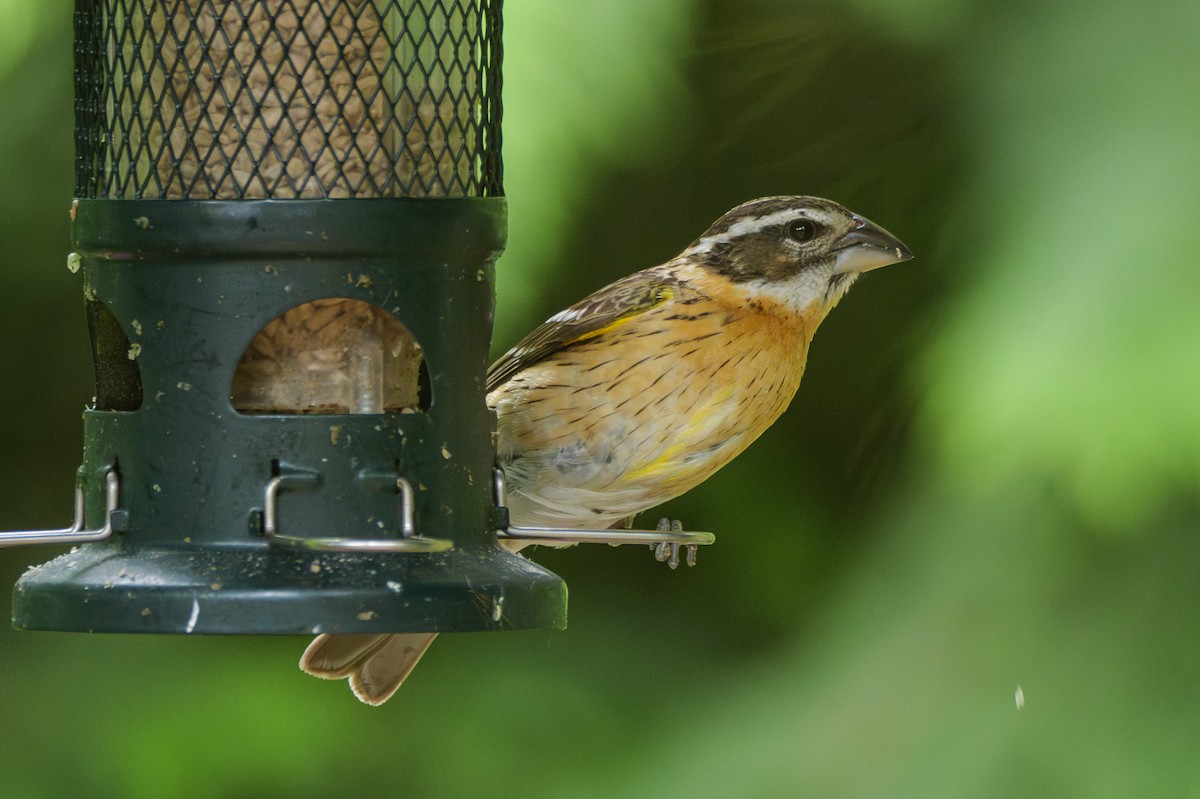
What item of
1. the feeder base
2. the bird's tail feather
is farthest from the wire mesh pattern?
the bird's tail feather

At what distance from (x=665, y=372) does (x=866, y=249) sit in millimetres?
470

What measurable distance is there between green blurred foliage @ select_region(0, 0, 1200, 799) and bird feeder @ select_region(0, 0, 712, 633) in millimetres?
1207

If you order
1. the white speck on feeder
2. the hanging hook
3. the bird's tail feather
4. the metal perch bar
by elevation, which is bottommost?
the bird's tail feather

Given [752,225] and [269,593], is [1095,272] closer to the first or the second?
[752,225]

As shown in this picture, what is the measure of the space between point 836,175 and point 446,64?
Answer: 2.42 m

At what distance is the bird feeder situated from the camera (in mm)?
2445

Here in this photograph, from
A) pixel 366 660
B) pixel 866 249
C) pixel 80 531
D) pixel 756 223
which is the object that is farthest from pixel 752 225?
pixel 80 531

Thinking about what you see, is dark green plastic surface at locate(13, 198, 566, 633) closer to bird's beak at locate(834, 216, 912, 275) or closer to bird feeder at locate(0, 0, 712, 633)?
bird feeder at locate(0, 0, 712, 633)

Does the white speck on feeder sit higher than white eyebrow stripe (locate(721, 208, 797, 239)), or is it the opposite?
white eyebrow stripe (locate(721, 208, 797, 239))

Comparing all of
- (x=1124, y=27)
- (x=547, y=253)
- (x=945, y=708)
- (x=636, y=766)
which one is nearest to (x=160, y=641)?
(x=636, y=766)

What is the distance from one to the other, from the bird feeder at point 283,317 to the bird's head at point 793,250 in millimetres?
1094

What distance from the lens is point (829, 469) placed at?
519cm

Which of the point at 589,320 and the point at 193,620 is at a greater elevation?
the point at 589,320

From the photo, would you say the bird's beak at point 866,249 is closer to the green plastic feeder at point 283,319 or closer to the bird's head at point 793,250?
the bird's head at point 793,250
